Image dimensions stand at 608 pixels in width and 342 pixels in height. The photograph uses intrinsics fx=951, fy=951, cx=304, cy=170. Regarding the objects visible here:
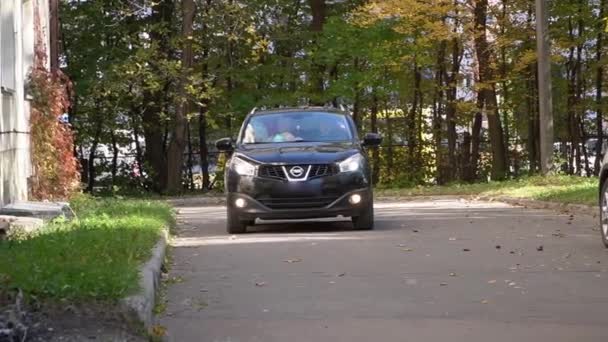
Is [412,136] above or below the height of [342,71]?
below

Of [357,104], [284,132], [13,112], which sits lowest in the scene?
[284,132]

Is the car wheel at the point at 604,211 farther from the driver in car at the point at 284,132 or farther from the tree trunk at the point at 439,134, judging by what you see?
the tree trunk at the point at 439,134

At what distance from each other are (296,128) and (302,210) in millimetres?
1807

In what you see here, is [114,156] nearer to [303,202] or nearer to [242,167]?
[242,167]

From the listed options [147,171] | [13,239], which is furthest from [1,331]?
[147,171]

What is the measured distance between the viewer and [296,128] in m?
14.1

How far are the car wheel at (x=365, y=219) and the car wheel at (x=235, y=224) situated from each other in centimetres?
154

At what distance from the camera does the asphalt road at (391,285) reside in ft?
21.0

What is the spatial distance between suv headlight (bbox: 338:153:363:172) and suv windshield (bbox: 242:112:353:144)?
1014 millimetres

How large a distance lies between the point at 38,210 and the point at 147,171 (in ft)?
79.9

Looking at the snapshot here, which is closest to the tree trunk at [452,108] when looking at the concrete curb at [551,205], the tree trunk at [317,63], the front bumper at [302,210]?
the tree trunk at [317,63]

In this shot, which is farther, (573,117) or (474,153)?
(573,117)

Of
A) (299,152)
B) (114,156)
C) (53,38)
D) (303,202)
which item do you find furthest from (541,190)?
(114,156)

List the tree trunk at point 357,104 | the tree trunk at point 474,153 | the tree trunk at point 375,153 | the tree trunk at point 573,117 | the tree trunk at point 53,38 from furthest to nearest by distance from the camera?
the tree trunk at point 375,153
the tree trunk at point 573,117
the tree trunk at point 474,153
the tree trunk at point 357,104
the tree trunk at point 53,38
